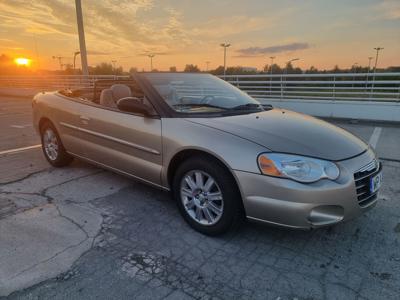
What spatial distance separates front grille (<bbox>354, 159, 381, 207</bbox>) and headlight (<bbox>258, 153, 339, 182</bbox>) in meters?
0.24

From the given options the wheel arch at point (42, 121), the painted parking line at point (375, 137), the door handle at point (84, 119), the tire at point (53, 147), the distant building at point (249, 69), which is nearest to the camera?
the door handle at point (84, 119)

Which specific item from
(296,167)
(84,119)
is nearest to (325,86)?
(84,119)

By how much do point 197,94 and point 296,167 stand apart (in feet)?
5.25

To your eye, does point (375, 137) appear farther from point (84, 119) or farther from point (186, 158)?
point (84, 119)

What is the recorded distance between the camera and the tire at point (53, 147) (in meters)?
4.38

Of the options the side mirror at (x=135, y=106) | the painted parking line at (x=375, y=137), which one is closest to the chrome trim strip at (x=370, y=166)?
the side mirror at (x=135, y=106)

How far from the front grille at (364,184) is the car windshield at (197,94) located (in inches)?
52.0

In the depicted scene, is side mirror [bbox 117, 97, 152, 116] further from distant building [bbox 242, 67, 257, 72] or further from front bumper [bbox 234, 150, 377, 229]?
distant building [bbox 242, 67, 257, 72]

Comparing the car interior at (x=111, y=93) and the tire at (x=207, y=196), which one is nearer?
the tire at (x=207, y=196)

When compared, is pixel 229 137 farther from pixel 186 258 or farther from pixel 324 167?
pixel 186 258

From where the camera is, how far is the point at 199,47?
702 inches

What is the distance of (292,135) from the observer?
2.57 meters

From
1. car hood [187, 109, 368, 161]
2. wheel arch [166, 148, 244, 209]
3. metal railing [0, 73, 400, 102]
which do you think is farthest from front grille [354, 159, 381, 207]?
metal railing [0, 73, 400, 102]

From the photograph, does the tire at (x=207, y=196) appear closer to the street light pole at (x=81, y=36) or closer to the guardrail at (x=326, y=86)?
the guardrail at (x=326, y=86)
